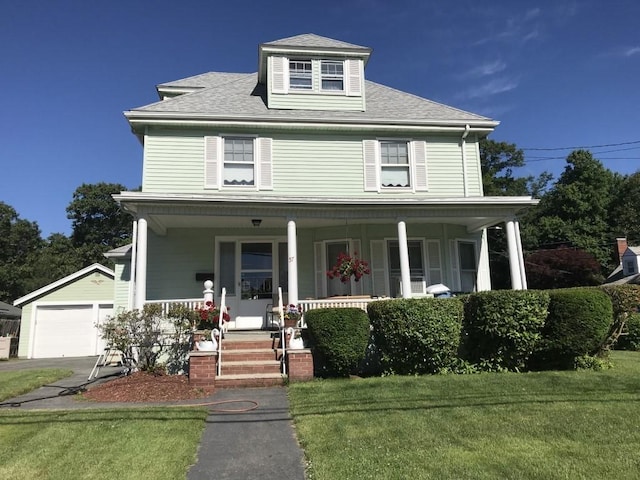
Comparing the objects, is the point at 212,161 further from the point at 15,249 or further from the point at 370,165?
the point at 15,249

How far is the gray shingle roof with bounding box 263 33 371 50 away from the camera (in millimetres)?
12773

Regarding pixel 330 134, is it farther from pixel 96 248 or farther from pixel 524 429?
pixel 96 248

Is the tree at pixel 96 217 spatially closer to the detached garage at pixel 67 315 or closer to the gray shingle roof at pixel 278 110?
the detached garage at pixel 67 315

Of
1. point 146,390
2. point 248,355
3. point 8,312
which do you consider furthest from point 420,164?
point 8,312

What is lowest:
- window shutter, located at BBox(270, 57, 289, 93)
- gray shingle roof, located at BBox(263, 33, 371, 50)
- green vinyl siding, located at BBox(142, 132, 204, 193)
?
green vinyl siding, located at BBox(142, 132, 204, 193)

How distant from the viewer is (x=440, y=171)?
41.5ft

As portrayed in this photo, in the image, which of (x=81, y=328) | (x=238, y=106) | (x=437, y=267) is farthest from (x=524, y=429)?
(x=81, y=328)

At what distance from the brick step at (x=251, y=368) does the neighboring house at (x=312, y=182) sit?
11.3 feet

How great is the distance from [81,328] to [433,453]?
686 inches

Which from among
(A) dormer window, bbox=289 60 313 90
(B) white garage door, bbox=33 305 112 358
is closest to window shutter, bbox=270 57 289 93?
(A) dormer window, bbox=289 60 313 90

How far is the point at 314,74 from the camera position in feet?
42.5

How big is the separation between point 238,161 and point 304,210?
8.90 ft

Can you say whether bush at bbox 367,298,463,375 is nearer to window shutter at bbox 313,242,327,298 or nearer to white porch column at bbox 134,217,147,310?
window shutter at bbox 313,242,327,298

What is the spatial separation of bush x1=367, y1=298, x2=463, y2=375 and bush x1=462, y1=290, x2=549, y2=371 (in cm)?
41
